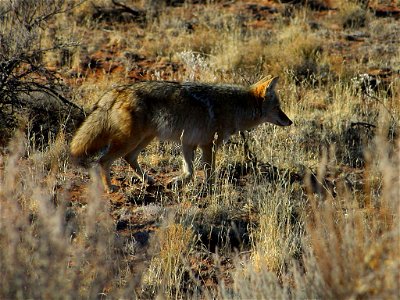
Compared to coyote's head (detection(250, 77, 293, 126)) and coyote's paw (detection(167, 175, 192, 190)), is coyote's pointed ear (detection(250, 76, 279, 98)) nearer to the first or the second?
coyote's head (detection(250, 77, 293, 126))

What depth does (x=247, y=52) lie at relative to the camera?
1258 cm

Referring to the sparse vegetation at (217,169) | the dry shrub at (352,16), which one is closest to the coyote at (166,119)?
the sparse vegetation at (217,169)

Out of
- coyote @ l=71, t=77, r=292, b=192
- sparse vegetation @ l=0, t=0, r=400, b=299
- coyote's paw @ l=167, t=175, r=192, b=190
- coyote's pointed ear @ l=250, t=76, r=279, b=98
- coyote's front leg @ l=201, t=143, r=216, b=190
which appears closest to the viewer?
sparse vegetation @ l=0, t=0, r=400, b=299

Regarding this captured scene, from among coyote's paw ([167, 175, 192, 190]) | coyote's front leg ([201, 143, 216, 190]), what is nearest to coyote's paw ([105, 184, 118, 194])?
coyote's paw ([167, 175, 192, 190])

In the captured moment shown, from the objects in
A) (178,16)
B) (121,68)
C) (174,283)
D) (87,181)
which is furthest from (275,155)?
(178,16)

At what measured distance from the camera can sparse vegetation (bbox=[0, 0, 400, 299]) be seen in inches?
150

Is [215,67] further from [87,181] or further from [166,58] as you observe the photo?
[87,181]

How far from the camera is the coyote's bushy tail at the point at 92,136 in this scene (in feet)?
24.0

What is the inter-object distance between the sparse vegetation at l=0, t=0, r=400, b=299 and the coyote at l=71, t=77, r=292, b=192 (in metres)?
0.36

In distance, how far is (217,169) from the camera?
7422 millimetres

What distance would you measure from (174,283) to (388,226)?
1.73m

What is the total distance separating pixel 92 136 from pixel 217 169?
56.4 inches

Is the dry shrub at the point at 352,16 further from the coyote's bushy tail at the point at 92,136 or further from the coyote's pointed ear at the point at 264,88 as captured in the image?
the coyote's bushy tail at the point at 92,136

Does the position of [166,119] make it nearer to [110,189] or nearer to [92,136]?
[92,136]
